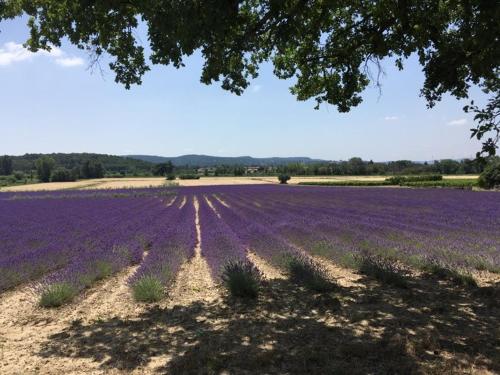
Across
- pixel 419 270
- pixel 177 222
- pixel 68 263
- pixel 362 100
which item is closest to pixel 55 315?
pixel 68 263

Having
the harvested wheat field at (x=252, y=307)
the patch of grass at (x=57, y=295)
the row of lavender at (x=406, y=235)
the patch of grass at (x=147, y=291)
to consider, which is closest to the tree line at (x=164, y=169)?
the row of lavender at (x=406, y=235)

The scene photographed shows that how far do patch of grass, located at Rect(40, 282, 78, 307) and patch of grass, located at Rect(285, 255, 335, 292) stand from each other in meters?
4.08

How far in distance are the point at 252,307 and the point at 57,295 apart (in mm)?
3282

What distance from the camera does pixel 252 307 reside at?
6.32 m

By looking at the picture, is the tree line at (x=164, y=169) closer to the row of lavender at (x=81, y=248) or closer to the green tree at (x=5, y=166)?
the green tree at (x=5, y=166)

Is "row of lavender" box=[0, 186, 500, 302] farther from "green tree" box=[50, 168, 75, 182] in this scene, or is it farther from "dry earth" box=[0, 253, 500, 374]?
"green tree" box=[50, 168, 75, 182]

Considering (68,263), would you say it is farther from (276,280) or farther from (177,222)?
(177,222)

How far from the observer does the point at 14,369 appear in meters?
4.40

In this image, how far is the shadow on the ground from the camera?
164 inches

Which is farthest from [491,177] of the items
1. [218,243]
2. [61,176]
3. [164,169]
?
[164,169]

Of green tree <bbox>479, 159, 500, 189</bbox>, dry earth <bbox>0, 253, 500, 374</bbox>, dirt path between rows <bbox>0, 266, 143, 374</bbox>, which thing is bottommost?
dirt path between rows <bbox>0, 266, 143, 374</bbox>

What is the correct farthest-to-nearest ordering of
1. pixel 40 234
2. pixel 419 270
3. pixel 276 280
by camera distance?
pixel 40 234 → pixel 419 270 → pixel 276 280

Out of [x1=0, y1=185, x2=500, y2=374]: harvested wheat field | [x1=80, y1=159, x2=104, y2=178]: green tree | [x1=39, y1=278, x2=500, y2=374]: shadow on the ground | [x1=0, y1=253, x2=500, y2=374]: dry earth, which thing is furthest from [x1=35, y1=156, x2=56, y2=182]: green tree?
[x1=39, y1=278, x2=500, y2=374]: shadow on the ground

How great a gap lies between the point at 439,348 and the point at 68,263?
8.60 m
